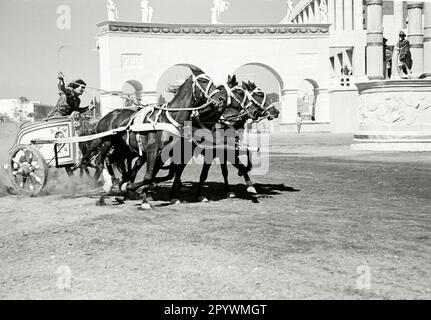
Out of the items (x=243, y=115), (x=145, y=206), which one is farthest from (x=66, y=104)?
(x=145, y=206)

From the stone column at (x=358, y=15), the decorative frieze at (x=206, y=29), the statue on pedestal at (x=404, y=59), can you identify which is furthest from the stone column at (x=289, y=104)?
the statue on pedestal at (x=404, y=59)

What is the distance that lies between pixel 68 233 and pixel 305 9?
83643 mm

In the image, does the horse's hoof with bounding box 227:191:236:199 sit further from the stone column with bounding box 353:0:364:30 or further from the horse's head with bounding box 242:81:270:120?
Answer: the stone column with bounding box 353:0:364:30

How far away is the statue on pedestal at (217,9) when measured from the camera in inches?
2025

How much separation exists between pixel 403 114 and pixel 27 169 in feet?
52.3

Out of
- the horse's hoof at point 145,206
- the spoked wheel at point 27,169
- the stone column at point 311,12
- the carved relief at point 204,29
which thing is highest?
the stone column at point 311,12

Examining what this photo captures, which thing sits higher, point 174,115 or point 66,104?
point 66,104

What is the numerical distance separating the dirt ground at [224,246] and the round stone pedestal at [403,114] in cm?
1099

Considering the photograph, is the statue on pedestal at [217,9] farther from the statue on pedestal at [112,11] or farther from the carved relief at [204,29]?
the statue on pedestal at [112,11]

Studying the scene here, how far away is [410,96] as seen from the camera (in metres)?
23.5

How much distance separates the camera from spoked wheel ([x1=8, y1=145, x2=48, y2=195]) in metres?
12.1

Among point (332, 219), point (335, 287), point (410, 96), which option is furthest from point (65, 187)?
point (410, 96)

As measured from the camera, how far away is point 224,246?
23.9 feet

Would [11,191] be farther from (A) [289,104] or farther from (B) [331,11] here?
(B) [331,11]
